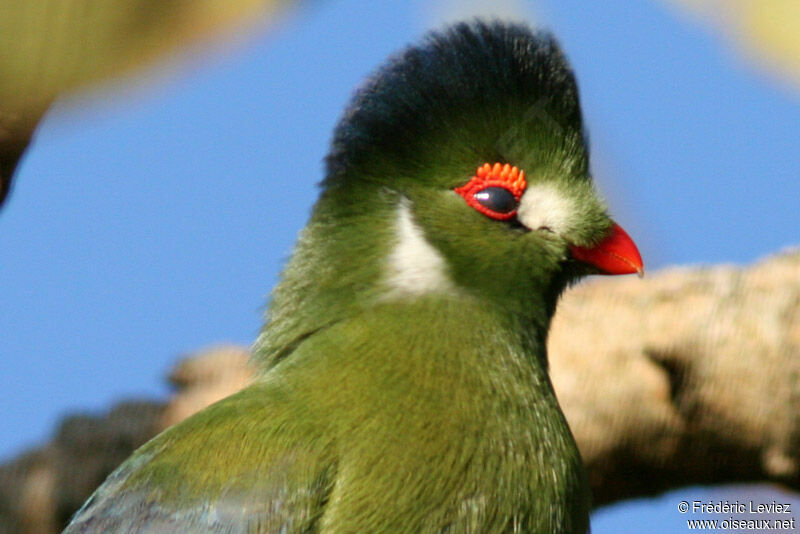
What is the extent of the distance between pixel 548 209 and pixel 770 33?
1.15 metres

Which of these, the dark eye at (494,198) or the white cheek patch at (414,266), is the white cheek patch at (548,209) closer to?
the dark eye at (494,198)

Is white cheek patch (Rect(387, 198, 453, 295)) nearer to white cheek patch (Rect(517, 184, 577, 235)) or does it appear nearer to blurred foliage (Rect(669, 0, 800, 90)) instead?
white cheek patch (Rect(517, 184, 577, 235))

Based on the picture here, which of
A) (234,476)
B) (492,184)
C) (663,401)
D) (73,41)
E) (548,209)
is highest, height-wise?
(73,41)

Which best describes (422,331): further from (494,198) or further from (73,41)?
(73,41)

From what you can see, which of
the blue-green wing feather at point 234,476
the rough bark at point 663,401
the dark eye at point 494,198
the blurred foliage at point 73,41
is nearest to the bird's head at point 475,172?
the dark eye at point 494,198

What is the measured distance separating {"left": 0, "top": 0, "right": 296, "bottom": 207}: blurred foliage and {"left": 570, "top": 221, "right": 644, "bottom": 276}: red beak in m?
1.47

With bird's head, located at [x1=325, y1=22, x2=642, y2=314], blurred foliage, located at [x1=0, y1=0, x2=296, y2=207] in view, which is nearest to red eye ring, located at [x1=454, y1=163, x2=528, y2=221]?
bird's head, located at [x1=325, y1=22, x2=642, y2=314]

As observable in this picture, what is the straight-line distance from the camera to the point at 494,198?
320cm

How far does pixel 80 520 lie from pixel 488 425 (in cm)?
119

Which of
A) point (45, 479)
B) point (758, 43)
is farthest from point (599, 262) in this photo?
point (45, 479)

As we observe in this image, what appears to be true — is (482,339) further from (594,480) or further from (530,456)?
(594,480)

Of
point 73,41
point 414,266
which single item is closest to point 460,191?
point 414,266

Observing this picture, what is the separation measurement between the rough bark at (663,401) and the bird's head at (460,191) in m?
2.58

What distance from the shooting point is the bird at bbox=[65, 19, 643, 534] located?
9.39ft
